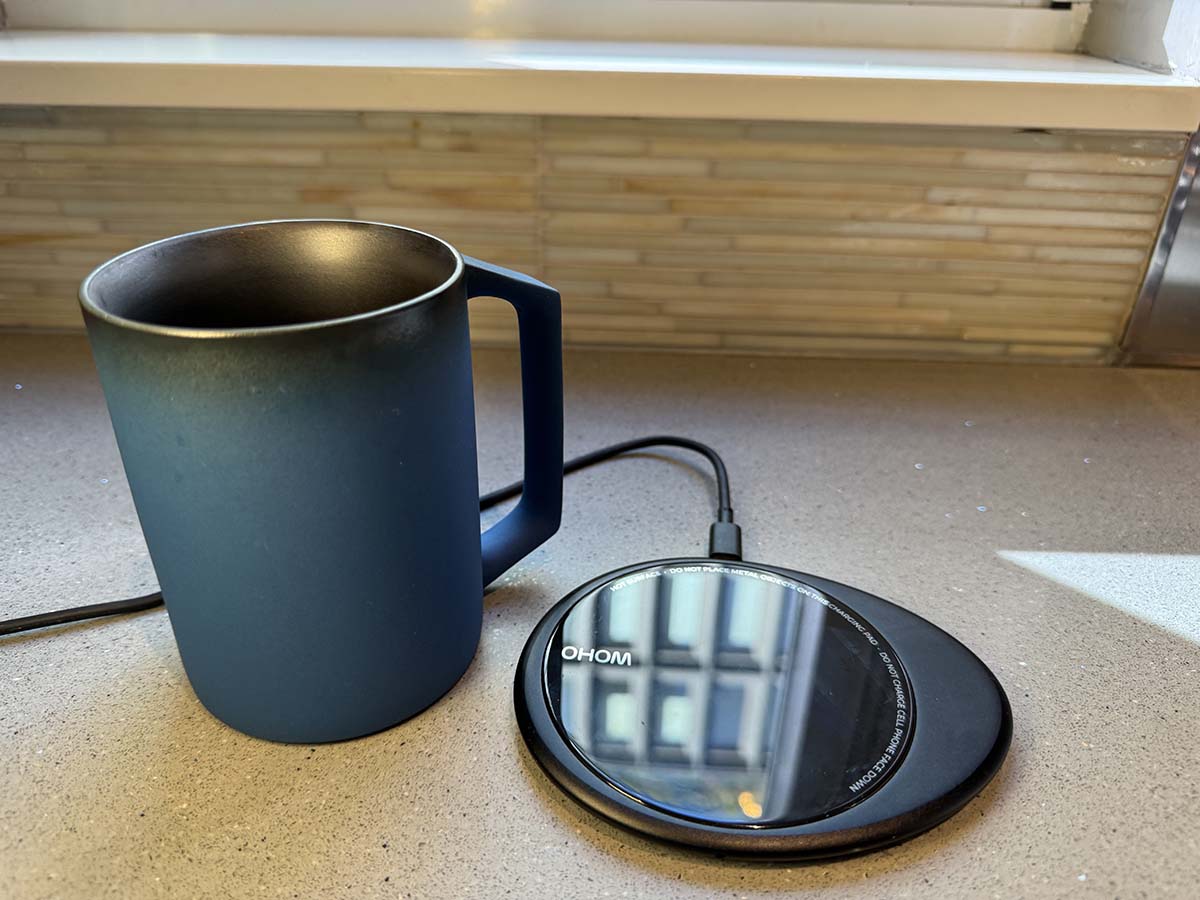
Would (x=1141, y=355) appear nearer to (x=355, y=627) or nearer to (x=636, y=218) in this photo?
(x=636, y=218)

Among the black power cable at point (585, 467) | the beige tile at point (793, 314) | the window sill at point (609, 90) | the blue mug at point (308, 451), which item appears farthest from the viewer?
the beige tile at point (793, 314)

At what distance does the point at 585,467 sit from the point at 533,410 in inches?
6.1

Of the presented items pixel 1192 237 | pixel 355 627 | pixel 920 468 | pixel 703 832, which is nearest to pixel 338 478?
pixel 355 627

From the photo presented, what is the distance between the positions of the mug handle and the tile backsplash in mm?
269

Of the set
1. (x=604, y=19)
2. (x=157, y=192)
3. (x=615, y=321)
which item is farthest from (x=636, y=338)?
(x=157, y=192)

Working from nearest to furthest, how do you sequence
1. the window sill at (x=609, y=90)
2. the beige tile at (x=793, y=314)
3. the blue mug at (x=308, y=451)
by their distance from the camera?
the blue mug at (x=308, y=451)
the window sill at (x=609, y=90)
the beige tile at (x=793, y=314)

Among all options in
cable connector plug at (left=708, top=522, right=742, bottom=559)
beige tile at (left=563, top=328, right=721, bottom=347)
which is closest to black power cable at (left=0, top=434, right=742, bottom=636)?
cable connector plug at (left=708, top=522, right=742, bottom=559)

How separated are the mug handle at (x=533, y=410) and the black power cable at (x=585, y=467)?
0.24ft

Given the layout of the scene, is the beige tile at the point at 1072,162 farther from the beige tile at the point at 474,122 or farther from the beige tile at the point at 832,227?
the beige tile at the point at 474,122

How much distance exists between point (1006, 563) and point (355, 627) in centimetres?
32

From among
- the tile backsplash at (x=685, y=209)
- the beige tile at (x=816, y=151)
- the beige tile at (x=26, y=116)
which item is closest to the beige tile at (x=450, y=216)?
the tile backsplash at (x=685, y=209)

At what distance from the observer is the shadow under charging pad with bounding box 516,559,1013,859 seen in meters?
0.31

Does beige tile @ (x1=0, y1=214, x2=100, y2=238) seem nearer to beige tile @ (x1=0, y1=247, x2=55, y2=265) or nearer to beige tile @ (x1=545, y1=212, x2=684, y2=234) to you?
beige tile @ (x1=0, y1=247, x2=55, y2=265)

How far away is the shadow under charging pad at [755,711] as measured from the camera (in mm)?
306
